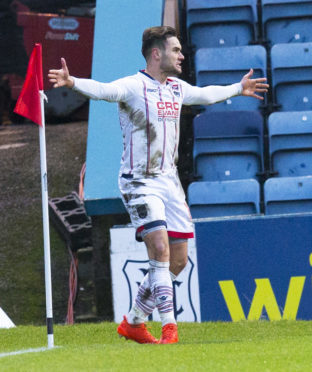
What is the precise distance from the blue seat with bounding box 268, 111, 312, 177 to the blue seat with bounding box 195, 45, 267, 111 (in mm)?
841

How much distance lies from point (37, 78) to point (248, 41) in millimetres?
5855

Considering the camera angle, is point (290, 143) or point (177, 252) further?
point (290, 143)

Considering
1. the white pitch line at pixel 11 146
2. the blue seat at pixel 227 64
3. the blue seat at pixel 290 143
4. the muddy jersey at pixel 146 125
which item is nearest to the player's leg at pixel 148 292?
the muddy jersey at pixel 146 125

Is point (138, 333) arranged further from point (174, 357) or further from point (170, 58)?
point (170, 58)

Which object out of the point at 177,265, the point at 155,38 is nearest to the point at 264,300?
the point at 177,265

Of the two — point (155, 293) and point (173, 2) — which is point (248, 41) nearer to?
point (173, 2)

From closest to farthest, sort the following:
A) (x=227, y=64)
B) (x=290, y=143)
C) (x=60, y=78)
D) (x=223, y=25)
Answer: (x=60, y=78) → (x=290, y=143) → (x=227, y=64) → (x=223, y=25)

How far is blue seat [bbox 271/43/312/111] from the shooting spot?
10.8m

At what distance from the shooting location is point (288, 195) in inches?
363

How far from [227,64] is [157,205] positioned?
4.86 m

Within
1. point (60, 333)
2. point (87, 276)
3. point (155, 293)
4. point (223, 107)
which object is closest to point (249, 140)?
point (223, 107)

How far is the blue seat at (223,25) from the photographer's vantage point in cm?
1159

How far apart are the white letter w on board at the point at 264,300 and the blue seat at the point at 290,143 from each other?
1793 millimetres

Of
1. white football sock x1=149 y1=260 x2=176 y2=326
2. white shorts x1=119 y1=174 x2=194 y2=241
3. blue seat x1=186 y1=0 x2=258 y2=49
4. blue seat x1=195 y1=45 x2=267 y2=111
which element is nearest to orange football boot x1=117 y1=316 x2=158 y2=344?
white football sock x1=149 y1=260 x2=176 y2=326
